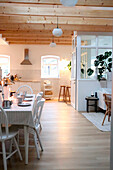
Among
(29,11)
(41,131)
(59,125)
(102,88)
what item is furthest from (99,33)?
(41,131)

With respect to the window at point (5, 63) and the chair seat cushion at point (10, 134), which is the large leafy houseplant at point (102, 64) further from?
the window at point (5, 63)

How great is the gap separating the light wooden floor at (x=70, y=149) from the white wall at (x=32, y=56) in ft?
16.9

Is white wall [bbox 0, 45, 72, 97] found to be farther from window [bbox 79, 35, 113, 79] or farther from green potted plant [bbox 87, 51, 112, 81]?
green potted plant [bbox 87, 51, 112, 81]

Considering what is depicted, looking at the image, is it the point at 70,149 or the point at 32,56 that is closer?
the point at 70,149

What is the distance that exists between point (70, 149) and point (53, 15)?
11.8 feet

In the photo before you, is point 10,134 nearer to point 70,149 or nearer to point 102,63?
point 70,149

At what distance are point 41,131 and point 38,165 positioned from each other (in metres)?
1.65

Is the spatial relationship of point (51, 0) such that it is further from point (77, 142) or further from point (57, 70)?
point (57, 70)

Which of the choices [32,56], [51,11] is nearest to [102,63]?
[51,11]

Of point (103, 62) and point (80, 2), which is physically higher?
point (80, 2)

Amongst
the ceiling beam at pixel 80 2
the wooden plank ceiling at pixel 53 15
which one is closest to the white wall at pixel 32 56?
the wooden plank ceiling at pixel 53 15

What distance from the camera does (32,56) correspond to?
32.6ft

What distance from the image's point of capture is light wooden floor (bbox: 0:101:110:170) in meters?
2.69

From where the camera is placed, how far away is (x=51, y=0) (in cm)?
432
